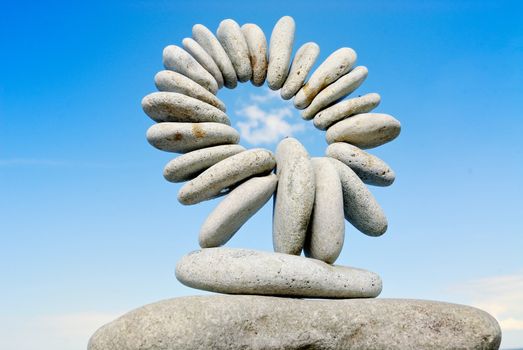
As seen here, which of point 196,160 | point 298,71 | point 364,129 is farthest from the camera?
point 298,71

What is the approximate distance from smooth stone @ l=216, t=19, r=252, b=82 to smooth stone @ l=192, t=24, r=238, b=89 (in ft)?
0.30

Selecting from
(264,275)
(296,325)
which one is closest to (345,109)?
(264,275)

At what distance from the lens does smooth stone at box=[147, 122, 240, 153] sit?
27.2 ft

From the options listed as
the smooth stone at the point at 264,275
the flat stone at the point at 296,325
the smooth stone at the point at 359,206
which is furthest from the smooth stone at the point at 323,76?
the flat stone at the point at 296,325

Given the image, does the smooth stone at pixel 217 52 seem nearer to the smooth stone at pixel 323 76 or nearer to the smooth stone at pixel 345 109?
the smooth stone at pixel 323 76

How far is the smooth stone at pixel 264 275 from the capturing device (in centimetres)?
720

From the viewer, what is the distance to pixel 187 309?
6.68m

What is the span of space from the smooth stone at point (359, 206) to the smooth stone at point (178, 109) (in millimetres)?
1742

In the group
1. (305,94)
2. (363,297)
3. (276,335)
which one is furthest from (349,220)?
(276,335)

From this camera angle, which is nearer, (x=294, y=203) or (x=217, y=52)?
(x=294, y=203)

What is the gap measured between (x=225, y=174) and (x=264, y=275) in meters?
1.53

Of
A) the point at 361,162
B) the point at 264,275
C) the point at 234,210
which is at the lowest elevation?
the point at 264,275

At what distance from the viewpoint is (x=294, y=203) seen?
782cm

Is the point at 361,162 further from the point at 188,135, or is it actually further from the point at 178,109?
the point at 178,109
